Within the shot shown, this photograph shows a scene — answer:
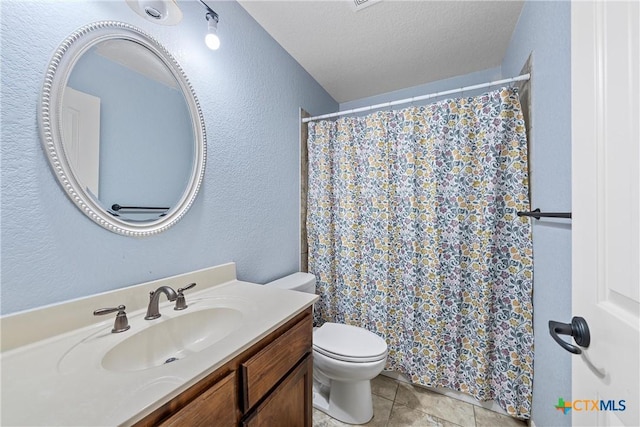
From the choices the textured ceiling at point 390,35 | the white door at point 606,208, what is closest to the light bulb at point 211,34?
the textured ceiling at point 390,35

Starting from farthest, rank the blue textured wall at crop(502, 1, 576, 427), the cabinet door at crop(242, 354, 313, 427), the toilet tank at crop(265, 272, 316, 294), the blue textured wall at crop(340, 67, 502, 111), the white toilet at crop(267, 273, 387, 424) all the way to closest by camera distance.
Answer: the blue textured wall at crop(340, 67, 502, 111), the toilet tank at crop(265, 272, 316, 294), the white toilet at crop(267, 273, 387, 424), the blue textured wall at crop(502, 1, 576, 427), the cabinet door at crop(242, 354, 313, 427)

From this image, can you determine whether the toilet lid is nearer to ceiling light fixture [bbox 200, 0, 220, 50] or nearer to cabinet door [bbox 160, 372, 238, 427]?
cabinet door [bbox 160, 372, 238, 427]

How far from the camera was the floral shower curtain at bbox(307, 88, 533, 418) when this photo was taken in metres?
1.38

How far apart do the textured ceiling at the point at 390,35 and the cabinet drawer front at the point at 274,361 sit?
1.71 meters

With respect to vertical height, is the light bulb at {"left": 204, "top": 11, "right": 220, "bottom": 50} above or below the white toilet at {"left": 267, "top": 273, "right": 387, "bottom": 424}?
above

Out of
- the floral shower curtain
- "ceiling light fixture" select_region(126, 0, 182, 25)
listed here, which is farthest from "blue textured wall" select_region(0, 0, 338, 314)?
the floral shower curtain

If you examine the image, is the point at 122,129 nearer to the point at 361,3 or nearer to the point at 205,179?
the point at 205,179

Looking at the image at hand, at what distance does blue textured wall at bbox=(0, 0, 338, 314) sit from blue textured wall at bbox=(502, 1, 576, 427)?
145 centimetres

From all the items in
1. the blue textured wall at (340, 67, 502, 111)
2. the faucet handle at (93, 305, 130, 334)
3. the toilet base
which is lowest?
the toilet base

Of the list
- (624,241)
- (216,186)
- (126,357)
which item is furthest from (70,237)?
(624,241)

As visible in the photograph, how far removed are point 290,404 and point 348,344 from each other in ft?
1.91

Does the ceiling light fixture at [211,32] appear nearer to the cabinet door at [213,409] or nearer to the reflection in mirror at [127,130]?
the reflection in mirror at [127,130]

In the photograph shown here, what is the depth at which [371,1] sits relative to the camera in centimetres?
132

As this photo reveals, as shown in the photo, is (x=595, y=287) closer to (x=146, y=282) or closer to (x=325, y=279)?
(x=146, y=282)
